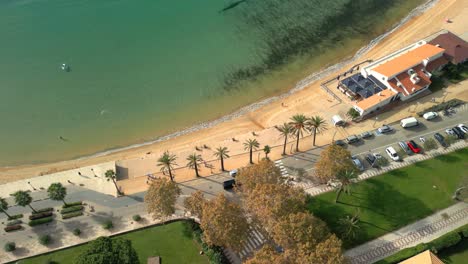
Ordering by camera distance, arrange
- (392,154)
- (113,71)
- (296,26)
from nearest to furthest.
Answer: (392,154) < (113,71) < (296,26)

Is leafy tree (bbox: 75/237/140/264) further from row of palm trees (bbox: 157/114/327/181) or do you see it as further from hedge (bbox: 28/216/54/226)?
hedge (bbox: 28/216/54/226)

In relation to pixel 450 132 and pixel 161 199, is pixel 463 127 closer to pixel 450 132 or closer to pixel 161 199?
pixel 450 132

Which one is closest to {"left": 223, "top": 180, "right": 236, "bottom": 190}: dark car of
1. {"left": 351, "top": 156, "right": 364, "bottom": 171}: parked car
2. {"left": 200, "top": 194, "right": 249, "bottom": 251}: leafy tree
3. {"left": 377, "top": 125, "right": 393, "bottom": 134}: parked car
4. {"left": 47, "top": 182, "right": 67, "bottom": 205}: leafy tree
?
{"left": 200, "top": 194, "right": 249, "bottom": 251}: leafy tree

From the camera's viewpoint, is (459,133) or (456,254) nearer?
(456,254)

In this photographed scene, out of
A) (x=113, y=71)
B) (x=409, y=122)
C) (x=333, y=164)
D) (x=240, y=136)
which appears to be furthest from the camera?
(x=113, y=71)

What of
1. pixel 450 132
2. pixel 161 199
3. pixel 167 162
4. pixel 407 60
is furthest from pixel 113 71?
pixel 450 132

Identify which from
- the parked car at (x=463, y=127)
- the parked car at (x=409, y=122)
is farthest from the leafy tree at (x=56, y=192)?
the parked car at (x=463, y=127)
